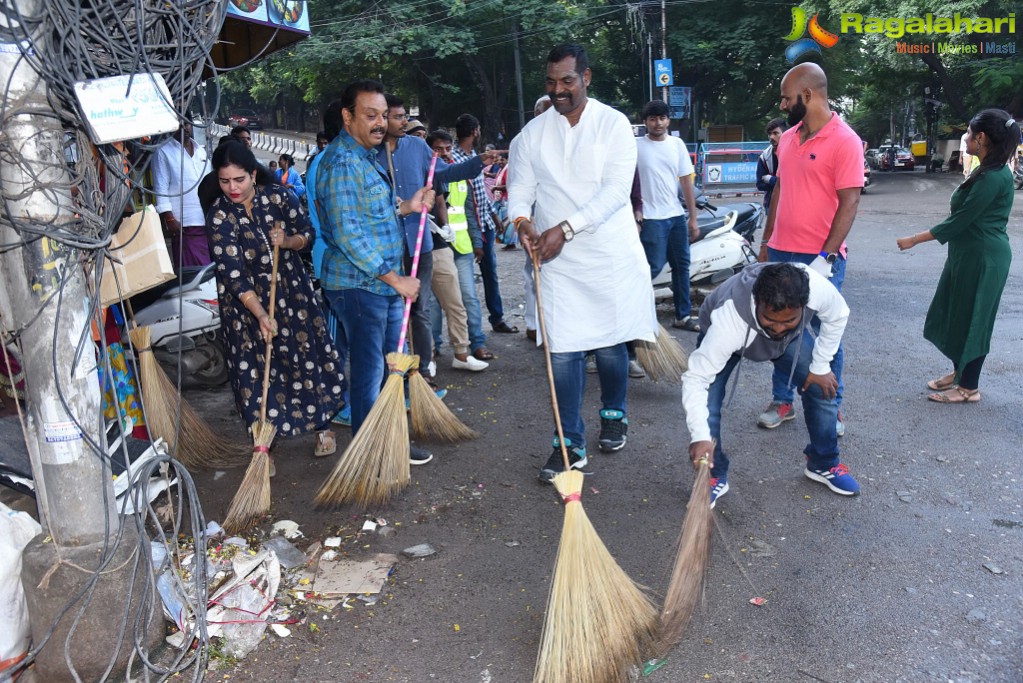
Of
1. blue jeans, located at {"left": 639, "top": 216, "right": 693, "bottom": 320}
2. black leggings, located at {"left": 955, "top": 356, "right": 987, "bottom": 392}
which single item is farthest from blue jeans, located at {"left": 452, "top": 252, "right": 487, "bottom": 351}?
black leggings, located at {"left": 955, "top": 356, "right": 987, "bottom": 392}

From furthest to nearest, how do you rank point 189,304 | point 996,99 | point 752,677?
point 996,99
point 189,304
point 752,677

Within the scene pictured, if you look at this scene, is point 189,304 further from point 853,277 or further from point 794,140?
point 853,277

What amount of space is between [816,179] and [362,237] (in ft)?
7.60

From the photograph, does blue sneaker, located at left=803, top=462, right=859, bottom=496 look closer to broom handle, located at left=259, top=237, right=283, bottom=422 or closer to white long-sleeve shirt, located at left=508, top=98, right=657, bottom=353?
white long-sleeve shirt, located at left=508, top=98, right=657, bottom=353

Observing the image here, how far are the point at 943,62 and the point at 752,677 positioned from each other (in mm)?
30386

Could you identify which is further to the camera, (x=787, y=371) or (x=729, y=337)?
(x=787, y=371)

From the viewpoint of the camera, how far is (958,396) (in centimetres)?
488

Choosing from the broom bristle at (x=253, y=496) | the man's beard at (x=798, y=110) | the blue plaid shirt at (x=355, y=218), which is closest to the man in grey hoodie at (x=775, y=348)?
the man's beard at (x=798, y=110)

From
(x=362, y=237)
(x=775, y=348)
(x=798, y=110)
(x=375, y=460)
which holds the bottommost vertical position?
(x=375, y=460)

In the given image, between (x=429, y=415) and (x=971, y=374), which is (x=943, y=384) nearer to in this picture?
(x=971, y=374)

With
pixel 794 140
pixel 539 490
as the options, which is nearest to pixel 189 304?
pixel 539 490

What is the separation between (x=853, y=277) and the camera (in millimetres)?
8727

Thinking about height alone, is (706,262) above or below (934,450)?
above

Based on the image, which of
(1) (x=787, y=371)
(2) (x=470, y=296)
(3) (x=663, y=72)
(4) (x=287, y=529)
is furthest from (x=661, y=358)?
(3) (x=663, y=72)
